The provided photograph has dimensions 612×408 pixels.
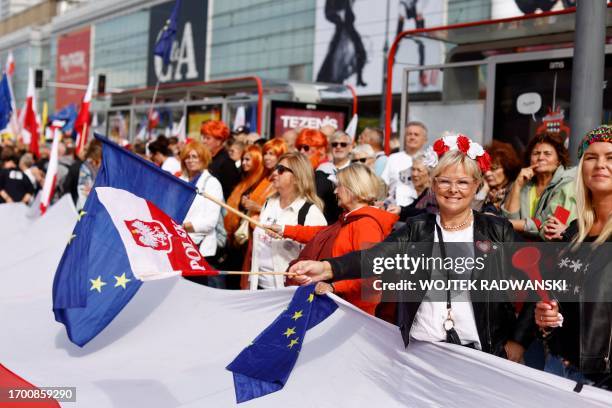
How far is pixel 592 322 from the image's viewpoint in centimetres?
333

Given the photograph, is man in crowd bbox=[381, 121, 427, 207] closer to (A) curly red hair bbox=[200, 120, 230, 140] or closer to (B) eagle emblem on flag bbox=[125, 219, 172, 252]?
(A) curly red hair bbox=[200, 120, 230, 140]

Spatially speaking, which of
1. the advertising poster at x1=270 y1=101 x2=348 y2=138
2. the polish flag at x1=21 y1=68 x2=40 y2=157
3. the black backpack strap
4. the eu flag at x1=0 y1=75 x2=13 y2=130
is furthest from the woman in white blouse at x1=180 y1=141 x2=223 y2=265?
the eu flag at x1=0 y1=75 x2=13 y2=130

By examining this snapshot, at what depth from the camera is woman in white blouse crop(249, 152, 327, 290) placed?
6438 millimetres

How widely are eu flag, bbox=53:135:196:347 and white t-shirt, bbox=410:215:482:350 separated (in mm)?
1823

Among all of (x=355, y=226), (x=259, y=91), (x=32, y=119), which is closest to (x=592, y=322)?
(x=355, y=226)

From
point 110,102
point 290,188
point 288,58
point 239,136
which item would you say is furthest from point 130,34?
point 290,188

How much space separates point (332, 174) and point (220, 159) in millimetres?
2330

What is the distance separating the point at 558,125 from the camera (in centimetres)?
788

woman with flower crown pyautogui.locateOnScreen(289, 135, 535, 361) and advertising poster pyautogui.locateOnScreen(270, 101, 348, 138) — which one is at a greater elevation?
advertising poster pyautogui.locateOnScreen(270, 101, 348, 138)

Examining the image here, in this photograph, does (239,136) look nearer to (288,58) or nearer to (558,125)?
(558,125)

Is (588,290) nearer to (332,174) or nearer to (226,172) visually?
(332,174)

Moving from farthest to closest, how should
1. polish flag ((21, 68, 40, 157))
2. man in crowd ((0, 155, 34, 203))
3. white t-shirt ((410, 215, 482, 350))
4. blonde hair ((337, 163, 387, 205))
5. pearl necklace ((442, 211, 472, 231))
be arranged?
1. polish flag ((21, 68, 40, 157))
2. man in crowd ((0, 155, 34, 203))
3. blonde hair ((337, 163, 387, 205))
4. pearl necklace ((442, 211, 472, 231))
5. white t-shirt ((410, 215, 482, 350))

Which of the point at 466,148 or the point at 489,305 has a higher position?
the point at 466,148

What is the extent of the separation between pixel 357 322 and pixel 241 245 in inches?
133
